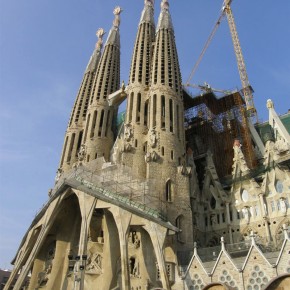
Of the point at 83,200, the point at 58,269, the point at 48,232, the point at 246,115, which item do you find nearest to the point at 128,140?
the point at 83,200

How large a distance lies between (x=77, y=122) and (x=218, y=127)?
623 inches

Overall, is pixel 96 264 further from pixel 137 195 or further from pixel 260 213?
pixel 260 213

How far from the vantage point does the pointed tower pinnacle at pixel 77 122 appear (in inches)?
1454

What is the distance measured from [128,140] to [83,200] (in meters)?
7.27

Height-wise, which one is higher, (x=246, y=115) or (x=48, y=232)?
(x=246, y=115)

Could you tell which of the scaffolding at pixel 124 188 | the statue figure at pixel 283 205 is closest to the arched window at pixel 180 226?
the scaffolding at pixel 124 188

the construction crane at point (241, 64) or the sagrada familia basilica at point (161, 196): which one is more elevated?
the construction crane at point (241, 64)

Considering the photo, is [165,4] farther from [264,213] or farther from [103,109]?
[264,213]

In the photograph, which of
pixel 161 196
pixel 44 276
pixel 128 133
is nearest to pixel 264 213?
pixel 161 196

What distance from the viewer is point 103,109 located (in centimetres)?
3875

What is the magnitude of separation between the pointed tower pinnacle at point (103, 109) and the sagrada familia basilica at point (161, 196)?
0.14 meters

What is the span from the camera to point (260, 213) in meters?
26.8

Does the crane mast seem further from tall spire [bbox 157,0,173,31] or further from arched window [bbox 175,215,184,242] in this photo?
arched window [bbox 175,215,184,242]

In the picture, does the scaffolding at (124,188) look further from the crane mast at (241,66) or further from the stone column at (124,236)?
the crane mast at (241,66)
